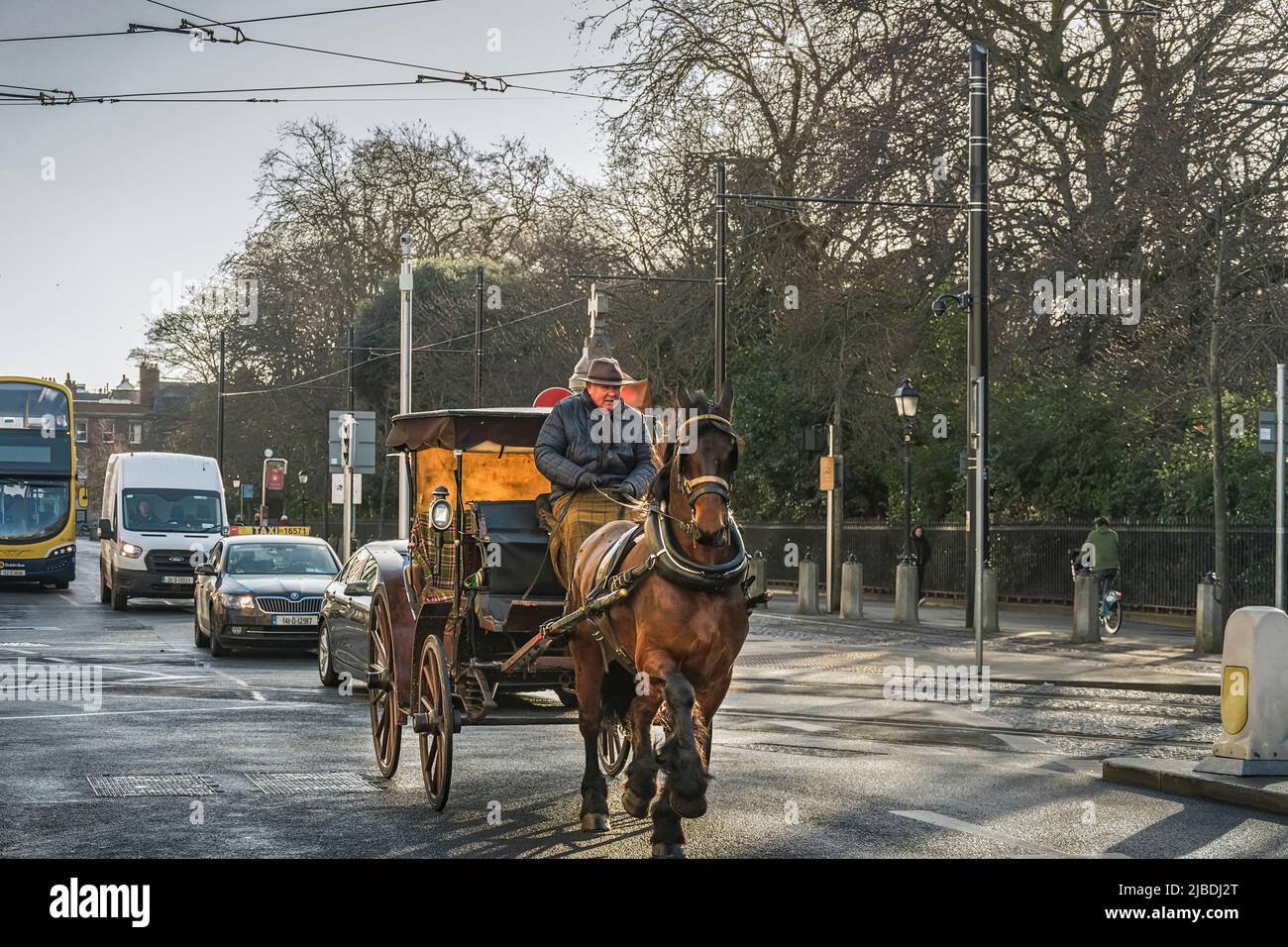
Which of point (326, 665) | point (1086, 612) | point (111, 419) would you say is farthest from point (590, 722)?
point (111, 419)

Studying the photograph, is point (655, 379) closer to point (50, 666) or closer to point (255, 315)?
point (50, 666)

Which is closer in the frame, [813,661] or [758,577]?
[758,577]

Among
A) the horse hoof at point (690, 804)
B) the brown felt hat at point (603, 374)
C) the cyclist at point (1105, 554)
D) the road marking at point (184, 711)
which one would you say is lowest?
the road marking at point (184, 711)

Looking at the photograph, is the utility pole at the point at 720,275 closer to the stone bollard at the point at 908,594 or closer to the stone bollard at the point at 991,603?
the stone bollard at the point at 908,594

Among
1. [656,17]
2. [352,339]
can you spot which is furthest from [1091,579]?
[352,339]

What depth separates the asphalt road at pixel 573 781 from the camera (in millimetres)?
8469

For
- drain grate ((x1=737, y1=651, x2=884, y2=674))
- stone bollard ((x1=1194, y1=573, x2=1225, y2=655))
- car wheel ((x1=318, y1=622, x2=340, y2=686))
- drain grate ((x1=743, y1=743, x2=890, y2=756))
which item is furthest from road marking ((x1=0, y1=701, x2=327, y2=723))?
stone bollard ((x1=1194, y1=573, x2=1225, y2=655))

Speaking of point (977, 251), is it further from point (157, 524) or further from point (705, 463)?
point (705, 463)

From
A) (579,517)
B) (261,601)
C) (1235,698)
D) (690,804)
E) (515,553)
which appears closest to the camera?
(690,804)

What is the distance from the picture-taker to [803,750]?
12430mm

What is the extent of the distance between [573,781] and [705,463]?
357 centimetres

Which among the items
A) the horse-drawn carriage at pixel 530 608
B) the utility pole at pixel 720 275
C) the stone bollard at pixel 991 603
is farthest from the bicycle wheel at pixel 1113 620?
the horse-drawn carriage at pixel 530 608

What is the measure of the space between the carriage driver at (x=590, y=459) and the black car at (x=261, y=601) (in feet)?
39.8
